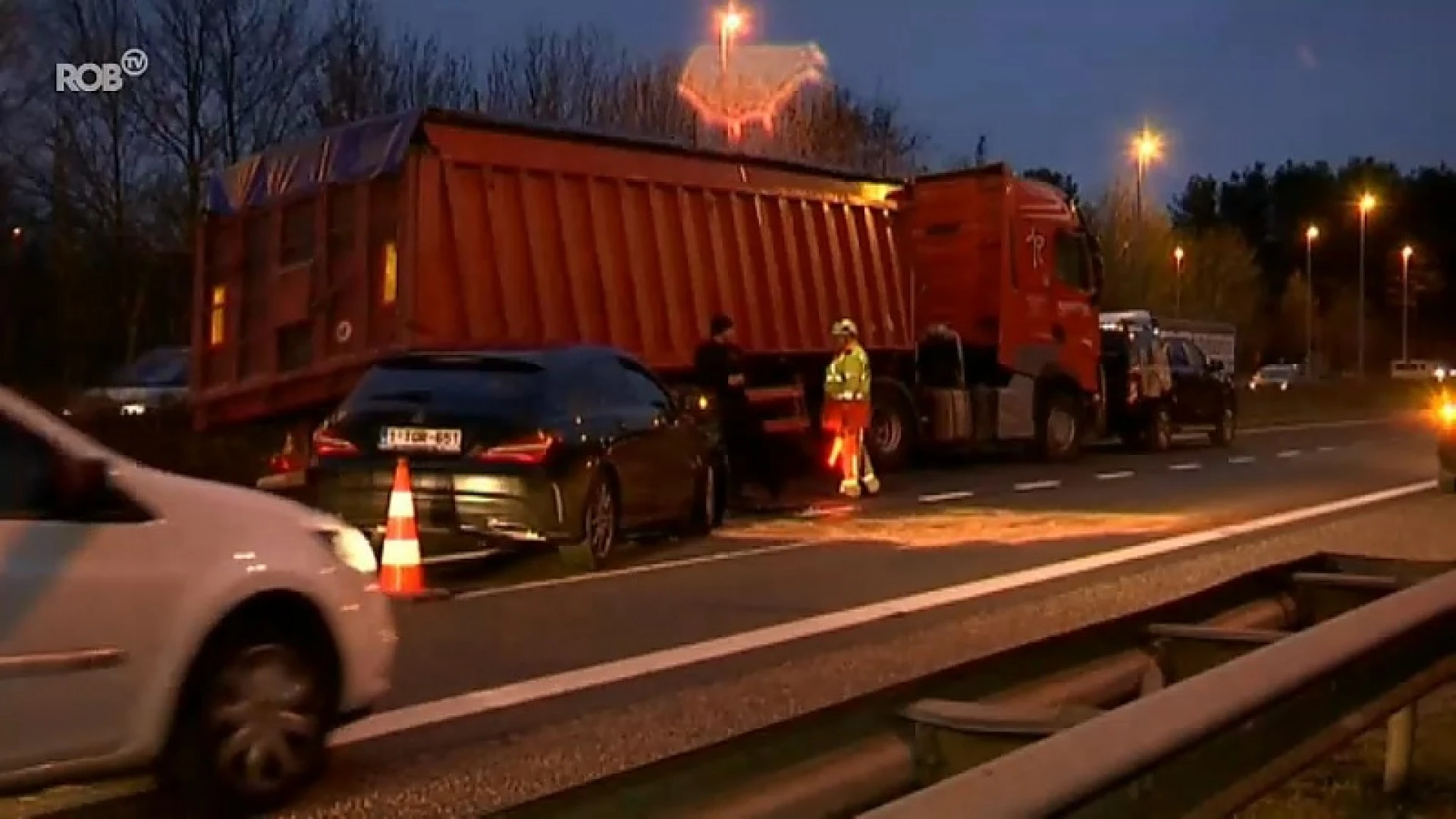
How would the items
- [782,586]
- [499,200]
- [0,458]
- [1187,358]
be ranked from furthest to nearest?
[1187,358] → [499,200] → [782,586] → [0,458]

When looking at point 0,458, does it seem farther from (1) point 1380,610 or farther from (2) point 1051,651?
(1) point 1380,610

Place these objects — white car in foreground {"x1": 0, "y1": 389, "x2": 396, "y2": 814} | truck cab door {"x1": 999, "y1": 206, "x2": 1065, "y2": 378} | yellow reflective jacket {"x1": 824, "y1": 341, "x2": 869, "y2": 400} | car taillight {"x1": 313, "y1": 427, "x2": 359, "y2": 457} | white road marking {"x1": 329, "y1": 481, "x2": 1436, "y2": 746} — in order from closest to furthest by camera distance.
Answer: white car in foreground {"x1": 0, "y1": 389, "x2": 396, "y2": 814}, white road marking {"x1": 329, "y1": 481, "x2": 1436, "y2": 746}, car taillight {"x1": 313, "y1": 427, "x2": 359, "y2": 457}, yellow reflective jacket {"x1": 824, "y1": 341, "x2": 869, "y2": 400}, truck cab door {"x1": 999, "y1": 206, "x2": 1065, "y2": 378}

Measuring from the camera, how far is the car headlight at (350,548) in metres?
7.42

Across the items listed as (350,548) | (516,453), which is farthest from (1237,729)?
(516,453)

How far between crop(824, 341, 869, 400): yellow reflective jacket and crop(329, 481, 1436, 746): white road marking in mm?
4682

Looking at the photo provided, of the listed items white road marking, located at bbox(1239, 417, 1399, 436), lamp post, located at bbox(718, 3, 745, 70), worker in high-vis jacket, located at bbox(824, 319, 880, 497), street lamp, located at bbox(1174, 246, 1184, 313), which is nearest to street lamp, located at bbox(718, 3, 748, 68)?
lamp post, located at bbox(718, 3, 745, 70)

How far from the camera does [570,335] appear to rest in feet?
66.8

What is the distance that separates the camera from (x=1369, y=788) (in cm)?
722

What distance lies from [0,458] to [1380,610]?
3.88m

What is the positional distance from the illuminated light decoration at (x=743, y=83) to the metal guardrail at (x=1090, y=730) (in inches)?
1396

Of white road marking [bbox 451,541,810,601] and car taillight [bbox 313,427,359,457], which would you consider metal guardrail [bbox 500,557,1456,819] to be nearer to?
white road marking [bbox 451,541,810,601]

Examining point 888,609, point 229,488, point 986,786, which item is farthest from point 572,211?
point 986,786

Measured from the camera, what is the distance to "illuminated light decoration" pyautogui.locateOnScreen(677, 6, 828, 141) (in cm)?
4334

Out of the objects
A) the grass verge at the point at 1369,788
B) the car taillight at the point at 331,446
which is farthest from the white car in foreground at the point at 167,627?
the car taillight at the point at 331,446
